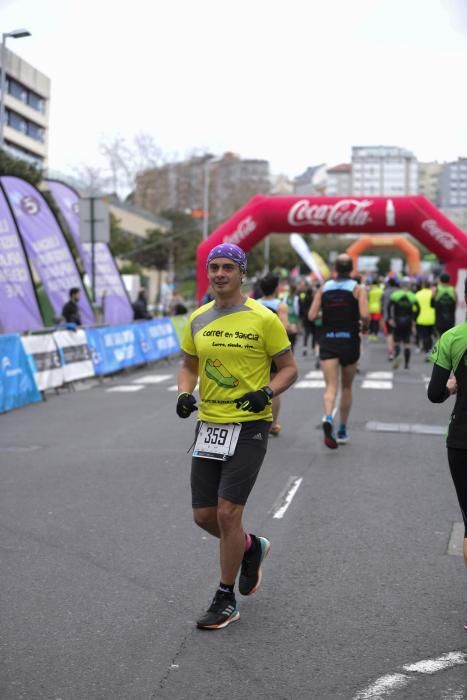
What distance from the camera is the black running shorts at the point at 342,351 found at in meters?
10.5

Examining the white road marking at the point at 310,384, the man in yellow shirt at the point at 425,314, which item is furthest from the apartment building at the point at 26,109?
the white road marking at the point at 310,384

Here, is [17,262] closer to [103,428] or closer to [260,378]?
[103,428]

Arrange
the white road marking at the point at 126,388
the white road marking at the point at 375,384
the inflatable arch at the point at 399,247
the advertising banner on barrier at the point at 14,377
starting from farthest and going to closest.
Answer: the inflatable arch at the point at 399,247, the white road marking at the point at 375,384, the white road marking at the point at 126,388, the advertising banner on barrier at the point at 14,377

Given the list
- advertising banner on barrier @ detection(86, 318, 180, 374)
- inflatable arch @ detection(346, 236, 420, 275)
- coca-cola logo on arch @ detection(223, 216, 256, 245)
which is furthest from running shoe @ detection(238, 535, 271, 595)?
inflatable arch @ detection(346, 236, 420, 275)

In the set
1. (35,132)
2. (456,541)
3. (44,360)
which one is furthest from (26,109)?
(456,541)

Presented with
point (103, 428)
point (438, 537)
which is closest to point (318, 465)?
point (438, 537)

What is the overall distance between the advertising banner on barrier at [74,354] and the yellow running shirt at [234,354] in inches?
490

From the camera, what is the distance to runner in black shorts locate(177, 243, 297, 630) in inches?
196

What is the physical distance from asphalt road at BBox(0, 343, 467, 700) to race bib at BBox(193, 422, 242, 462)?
851 mm

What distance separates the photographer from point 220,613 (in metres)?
5.03

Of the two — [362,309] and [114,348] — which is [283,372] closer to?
[362,309]

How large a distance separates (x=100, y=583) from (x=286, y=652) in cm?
148

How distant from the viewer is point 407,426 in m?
12.8

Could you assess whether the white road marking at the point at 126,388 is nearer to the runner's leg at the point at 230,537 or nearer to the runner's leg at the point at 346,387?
the runner's leg at the point at 346,387
